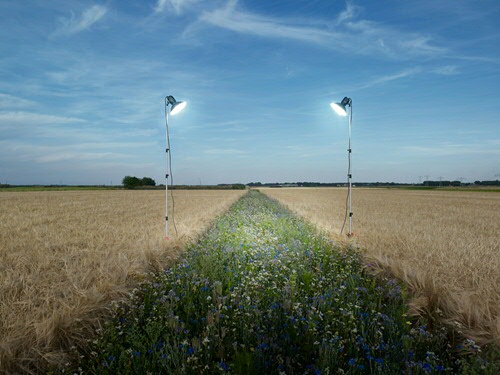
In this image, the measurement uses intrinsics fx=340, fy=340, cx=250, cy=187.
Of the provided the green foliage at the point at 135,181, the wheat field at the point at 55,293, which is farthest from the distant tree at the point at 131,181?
the wheat field at the point at 55,293

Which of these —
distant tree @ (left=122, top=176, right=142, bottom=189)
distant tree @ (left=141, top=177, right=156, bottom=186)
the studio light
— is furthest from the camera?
distant tree @ (left=122, top=176, right=142, bottom=189)

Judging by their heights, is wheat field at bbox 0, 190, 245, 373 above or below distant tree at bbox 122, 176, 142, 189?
below

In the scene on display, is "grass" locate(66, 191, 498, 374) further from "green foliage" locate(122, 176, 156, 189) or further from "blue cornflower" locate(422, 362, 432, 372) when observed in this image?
"green foliage" locate(122, 176, 156, 189)

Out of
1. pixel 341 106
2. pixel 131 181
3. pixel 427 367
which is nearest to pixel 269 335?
pixel 427 367

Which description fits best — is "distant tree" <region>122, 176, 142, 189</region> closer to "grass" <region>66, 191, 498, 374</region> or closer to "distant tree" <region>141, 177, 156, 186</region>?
"distant tree" <region>141, 177, 156, 186</region>

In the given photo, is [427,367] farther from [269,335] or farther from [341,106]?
[341,106]

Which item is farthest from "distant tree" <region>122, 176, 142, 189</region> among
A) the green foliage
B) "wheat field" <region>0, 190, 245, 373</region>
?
"wheat field" <region>0, 190, 245, 373</region>

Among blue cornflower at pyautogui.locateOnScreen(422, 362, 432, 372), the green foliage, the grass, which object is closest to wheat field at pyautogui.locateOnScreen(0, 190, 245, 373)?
the grass

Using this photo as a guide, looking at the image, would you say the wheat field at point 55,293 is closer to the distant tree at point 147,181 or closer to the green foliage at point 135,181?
the distant tree at point 147,181

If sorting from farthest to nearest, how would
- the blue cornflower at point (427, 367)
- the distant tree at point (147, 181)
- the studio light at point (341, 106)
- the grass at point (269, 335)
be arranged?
the distant tree at point (147, 181), the studio light at point (341, 106), the grass at point (269, 335), the blue cornflower at point (427, 367)

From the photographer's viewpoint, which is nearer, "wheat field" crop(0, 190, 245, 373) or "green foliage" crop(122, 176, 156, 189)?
"wheat field" crop(0, 190, 245, 373)

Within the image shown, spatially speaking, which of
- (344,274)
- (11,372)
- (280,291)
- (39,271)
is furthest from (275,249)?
(11,372)

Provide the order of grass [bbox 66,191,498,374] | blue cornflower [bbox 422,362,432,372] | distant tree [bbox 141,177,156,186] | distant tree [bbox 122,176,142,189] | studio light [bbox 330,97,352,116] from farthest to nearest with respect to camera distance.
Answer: distant tree [bbox 122,176,142,189] → distant tree [bbox 141,177,156,186] → studio light [bbox 330,97,352,116] → grass [bbox 66,191,498,374] → blue cornflower [bbox 422,362,432,372]

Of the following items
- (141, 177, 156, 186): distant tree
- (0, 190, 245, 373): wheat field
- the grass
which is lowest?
the grass
